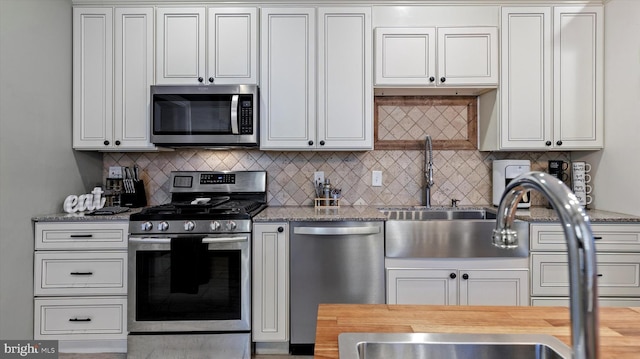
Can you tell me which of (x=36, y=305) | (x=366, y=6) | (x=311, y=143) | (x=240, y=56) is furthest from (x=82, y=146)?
(x=366, y=6)

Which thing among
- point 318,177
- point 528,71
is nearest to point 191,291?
point 318,177

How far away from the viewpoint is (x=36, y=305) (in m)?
2.37

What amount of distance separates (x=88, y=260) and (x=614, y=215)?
Answer: 3424mm

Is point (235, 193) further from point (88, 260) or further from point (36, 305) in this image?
point (36, 305)

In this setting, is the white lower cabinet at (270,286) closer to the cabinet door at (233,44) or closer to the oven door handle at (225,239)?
the oven door handle at (225,239)

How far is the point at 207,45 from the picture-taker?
269cm

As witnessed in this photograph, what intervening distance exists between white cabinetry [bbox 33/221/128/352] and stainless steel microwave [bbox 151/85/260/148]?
27.9 inches

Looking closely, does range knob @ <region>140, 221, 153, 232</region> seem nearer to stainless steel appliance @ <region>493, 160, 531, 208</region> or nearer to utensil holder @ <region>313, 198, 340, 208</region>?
utensil holder @ <region>313, 198, 340, 208</region>

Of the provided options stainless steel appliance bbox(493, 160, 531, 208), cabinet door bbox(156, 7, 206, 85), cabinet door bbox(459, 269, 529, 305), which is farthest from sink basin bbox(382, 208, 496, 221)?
cabinet door bbox(156, 7, 206, 85)

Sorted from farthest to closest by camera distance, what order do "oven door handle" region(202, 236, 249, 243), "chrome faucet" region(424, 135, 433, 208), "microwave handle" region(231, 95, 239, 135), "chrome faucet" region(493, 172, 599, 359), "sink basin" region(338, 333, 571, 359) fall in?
"chrome faucet" region(424, 135, 433, 208) → "microwave handle" region(231, 95, 239, 135) → "oven door handle" region(202, 236, 249, 243) → "sink basin" region(338, 333, 571, 359) → "chrome faucet" region(493, 172, 599, 359)

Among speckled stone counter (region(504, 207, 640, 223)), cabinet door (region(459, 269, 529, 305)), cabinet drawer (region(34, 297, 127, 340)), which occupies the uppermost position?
speckled stone counter (region(504, 207, 640, 223))

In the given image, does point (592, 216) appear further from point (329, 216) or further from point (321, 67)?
point (321, 67)

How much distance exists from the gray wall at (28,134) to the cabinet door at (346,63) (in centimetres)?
180

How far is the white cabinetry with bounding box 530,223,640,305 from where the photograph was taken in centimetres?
233
